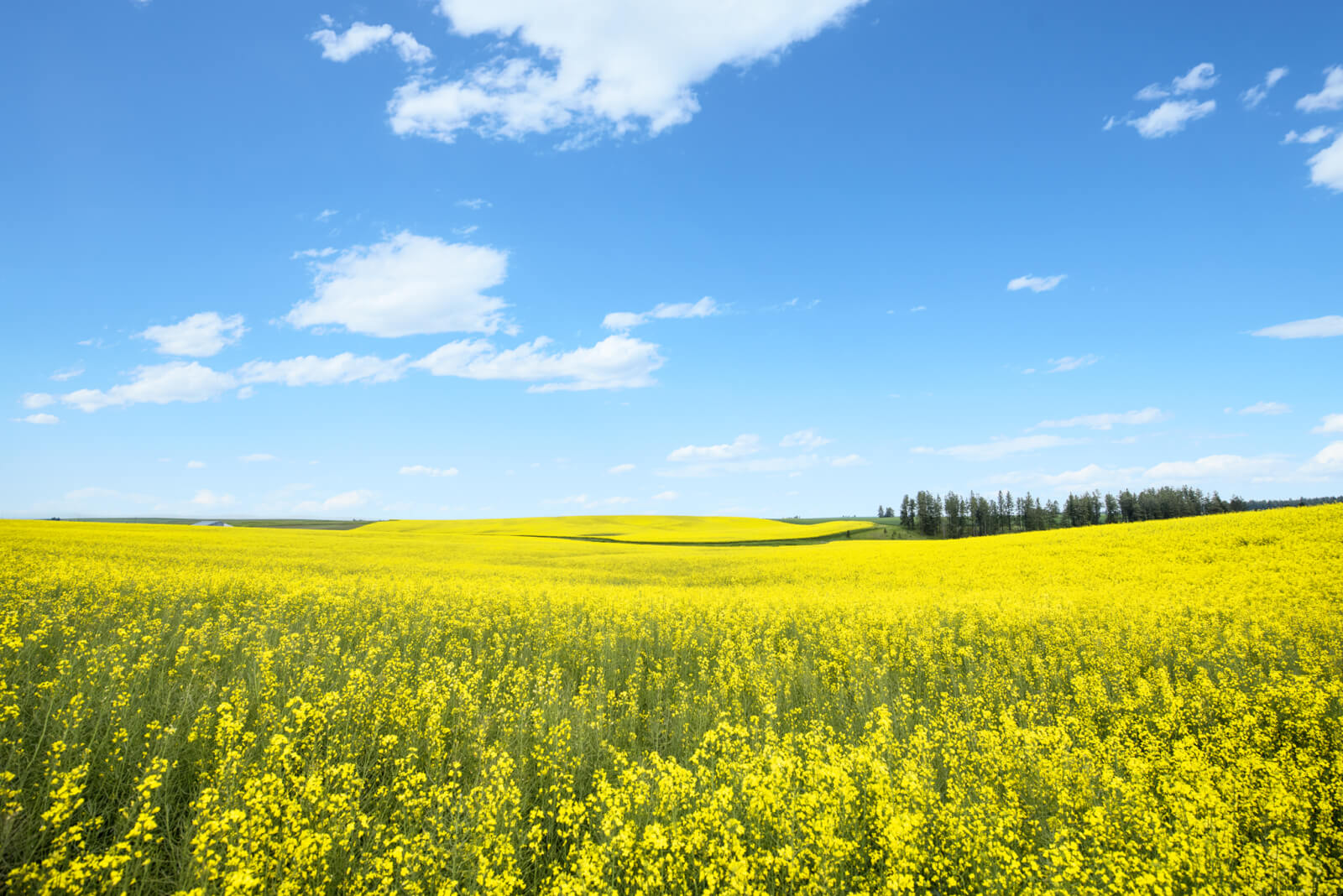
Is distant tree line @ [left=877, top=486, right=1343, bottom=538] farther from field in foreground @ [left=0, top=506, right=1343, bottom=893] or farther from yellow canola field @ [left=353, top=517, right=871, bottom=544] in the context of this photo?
field in foreground @ [left=0, top=506, right=1343, bottom=893]

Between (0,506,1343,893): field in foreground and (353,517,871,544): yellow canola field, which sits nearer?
(0,506,1343,893): field in foreground

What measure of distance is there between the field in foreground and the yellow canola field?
4830cm

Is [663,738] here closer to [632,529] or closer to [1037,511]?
[632,529]

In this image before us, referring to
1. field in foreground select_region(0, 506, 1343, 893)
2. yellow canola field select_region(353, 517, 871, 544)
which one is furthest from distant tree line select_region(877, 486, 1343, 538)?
field in foreground select_region(0, 506, 1343, 893)

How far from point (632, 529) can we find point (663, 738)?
6984cm

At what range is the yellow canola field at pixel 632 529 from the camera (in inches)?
2537

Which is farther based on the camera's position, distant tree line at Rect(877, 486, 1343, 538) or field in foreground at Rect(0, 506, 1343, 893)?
distant tree line at Rect(877, 486, 1343, 538)

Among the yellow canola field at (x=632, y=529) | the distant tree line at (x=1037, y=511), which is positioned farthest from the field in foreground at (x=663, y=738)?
the distant tree line at (x=1037, y=511)

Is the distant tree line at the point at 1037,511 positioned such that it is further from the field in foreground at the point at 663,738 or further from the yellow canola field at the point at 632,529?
the field in foreground at the point at 663,738

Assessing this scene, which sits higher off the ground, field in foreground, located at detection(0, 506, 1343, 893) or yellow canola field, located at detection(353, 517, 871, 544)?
field in foreground, located at detection(0, 506, 1343, 893)

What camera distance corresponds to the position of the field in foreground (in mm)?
3740

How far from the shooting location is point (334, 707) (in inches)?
222

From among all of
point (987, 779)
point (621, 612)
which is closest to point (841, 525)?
point (621, 612)

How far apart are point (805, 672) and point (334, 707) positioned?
22.2 ft
